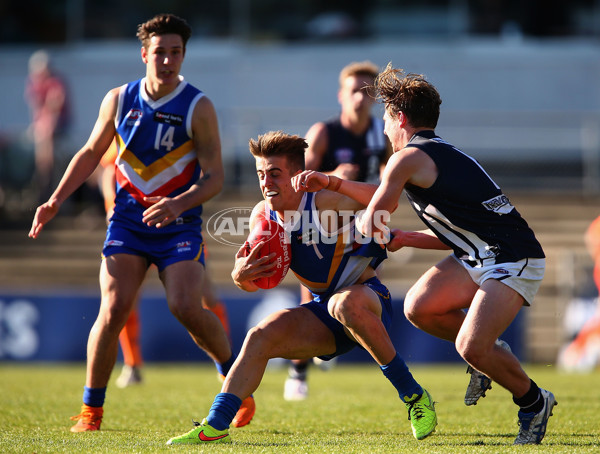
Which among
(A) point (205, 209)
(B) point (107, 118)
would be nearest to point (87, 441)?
(B) point (107, 118)

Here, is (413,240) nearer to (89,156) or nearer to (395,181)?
(395,181)

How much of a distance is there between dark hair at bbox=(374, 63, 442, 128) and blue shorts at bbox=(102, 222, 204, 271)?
1.54m

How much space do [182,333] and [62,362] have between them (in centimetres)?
169

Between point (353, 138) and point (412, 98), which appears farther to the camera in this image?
point (353, 138)

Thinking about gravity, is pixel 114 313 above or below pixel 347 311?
below

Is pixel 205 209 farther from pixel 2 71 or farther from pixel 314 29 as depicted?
pixel 2 71

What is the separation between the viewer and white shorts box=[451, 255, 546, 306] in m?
4.70

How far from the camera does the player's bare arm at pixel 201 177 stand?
17.0 feet

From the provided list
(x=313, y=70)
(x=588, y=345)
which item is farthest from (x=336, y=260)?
(x=313, y=70)

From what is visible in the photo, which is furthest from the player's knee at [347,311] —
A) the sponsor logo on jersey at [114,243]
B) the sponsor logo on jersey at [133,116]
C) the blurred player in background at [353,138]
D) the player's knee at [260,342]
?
the blurred player in background at [353,138]

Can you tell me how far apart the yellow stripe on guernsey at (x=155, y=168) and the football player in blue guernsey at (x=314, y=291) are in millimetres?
843

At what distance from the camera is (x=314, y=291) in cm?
513

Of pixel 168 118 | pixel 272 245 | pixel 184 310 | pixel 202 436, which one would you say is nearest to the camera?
pixel 202 436

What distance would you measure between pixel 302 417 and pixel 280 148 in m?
2.09
